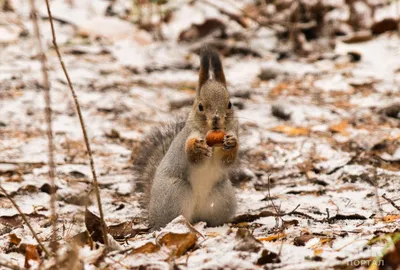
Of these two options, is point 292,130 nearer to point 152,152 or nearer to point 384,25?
point 152,152

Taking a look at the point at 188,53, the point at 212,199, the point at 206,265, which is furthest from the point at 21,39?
the point at 206,265

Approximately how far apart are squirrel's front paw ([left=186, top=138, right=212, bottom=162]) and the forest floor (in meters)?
0.26

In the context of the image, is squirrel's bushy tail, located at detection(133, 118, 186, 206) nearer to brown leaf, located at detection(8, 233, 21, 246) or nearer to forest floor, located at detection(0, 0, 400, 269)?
forest floor, located at detection(0, 0, 400, 269)

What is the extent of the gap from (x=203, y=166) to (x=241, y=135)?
26.5 inches

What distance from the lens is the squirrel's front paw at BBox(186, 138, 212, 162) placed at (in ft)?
8.08

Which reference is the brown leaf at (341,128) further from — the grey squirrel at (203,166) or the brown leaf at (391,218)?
the brown leaf at (391,218)

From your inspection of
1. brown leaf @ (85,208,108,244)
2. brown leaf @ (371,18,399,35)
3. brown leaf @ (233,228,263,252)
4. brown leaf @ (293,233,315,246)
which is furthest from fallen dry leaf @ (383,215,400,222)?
brown leaf @ (371,18,399,35)

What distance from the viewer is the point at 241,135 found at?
3164 mm

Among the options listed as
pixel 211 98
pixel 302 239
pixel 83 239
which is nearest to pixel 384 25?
pixel 211 98

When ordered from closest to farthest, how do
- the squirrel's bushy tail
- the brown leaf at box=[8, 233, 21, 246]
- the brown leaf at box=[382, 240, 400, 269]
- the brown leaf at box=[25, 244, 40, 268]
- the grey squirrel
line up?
the brown leaf at box=[382, 240, 400, 269] → the brown leaf at box=[25, 244, 40, 268] → the brown leaf at box=[8, 233, 21, 246] → the grey squirrel → the squirrel's bushy tail

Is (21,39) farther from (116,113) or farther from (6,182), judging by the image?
(6,182)

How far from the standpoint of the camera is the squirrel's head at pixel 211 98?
8.23 ft

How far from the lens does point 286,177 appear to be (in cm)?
331

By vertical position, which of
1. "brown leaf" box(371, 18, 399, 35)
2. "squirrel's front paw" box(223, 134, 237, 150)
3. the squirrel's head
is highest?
the squirrel's head
